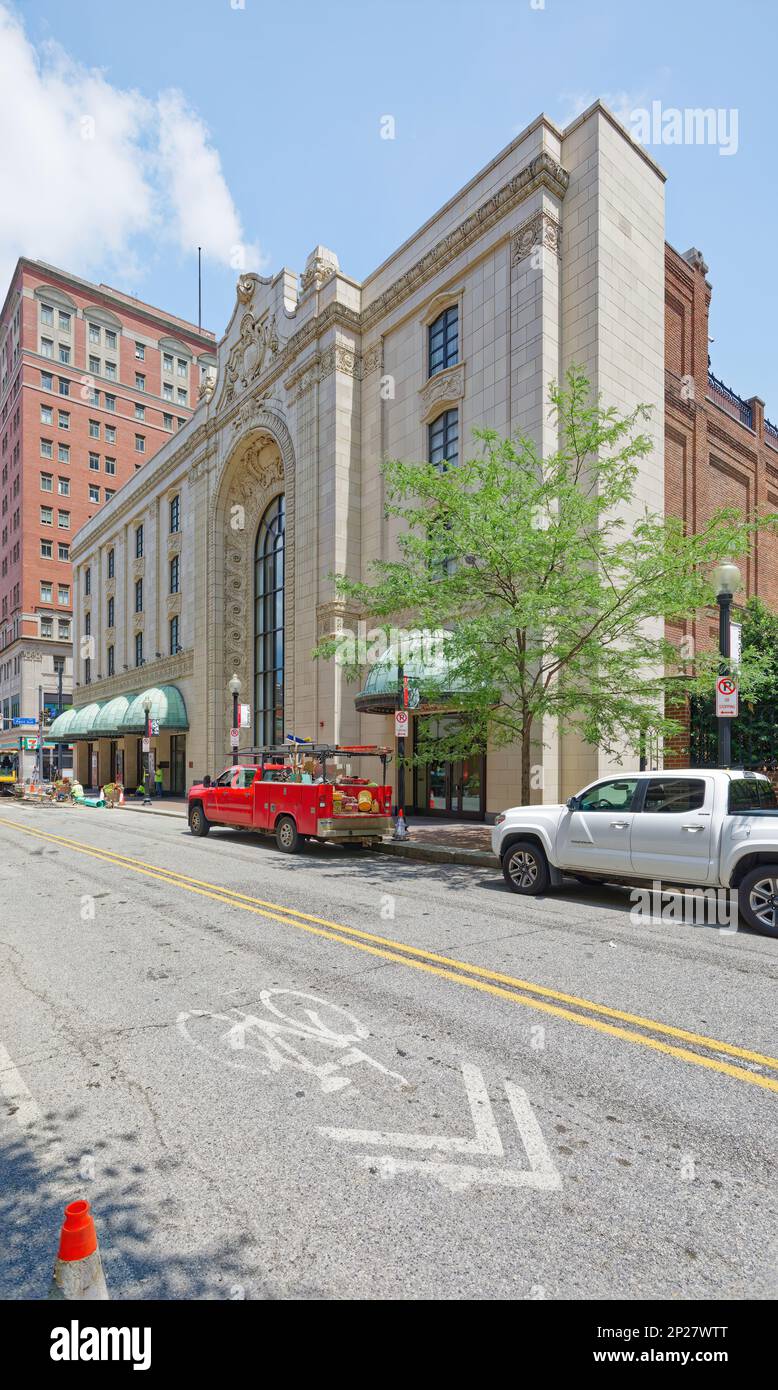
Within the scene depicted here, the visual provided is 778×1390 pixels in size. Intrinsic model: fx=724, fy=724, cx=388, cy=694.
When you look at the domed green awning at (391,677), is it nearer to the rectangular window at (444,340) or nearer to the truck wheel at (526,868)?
the truck wheel at (526,868)

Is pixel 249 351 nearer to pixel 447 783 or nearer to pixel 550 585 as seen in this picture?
pixel 447 783

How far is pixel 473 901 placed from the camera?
978cm

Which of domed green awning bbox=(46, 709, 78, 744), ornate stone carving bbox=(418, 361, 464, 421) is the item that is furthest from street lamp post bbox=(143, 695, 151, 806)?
ornate stone carving bbox=(418, 361, 464, 421)

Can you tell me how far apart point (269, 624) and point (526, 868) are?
24154 mm

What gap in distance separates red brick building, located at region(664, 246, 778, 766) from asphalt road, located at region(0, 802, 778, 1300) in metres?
15.5

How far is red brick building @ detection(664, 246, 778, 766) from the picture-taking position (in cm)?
2267

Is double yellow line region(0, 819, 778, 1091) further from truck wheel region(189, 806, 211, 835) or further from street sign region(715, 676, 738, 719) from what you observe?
truck wheel region(189, 806, 211, 835)

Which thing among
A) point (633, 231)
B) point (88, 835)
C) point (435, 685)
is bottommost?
point (88, 835)

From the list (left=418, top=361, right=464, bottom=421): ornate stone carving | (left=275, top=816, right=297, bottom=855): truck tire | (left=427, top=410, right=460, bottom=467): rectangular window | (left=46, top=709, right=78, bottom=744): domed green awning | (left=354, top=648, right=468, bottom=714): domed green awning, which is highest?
(left=418, top=361, right=464, bottom=421): ornate stone carving

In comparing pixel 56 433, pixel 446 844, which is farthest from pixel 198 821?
pixel 56 433

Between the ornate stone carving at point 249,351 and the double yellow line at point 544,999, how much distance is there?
2740cm

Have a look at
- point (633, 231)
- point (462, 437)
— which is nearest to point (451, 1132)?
point (462, 437)

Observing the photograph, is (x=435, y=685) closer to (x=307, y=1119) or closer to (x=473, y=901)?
(x=473, y=901)
